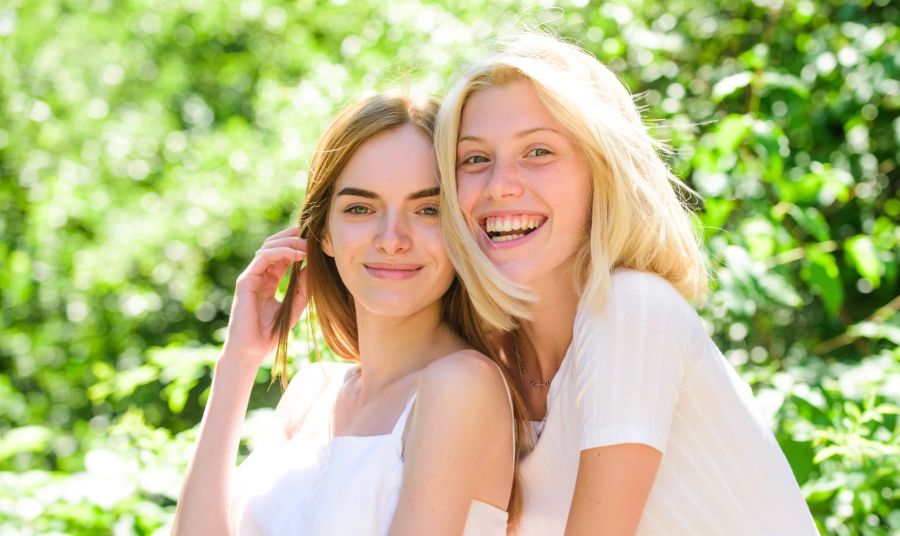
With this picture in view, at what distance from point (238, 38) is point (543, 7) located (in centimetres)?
281

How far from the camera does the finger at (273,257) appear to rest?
2.55 metres

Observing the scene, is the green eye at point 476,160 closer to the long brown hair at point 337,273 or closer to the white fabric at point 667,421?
the long brown hair at point 337,273

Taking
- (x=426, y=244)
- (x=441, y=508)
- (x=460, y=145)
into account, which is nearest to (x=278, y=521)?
(x=441, y=508)

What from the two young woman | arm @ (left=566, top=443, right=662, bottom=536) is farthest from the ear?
arm @ (left=566, top=443, right=662, bottom=536)

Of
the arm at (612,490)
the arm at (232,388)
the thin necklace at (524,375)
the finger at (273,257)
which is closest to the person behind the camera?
the arm at (612,490)

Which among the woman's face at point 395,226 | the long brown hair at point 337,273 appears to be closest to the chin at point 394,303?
the woman's face at point 395,226

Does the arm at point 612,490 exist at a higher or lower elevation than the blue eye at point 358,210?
lower

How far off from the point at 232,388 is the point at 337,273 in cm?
37

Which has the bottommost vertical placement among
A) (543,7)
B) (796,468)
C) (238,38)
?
(796,468)

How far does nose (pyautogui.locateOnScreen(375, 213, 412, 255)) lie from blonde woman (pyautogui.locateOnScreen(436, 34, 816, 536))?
0.31 ft

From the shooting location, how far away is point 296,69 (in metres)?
5.24

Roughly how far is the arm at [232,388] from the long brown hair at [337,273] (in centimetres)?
4

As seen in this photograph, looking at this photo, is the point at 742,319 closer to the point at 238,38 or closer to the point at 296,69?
the point at 296,69

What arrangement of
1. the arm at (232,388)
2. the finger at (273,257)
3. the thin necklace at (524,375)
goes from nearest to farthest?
1. the thin necklace at (524,375)
2. the arm at (232,388)
3. the finger at (273,257)
